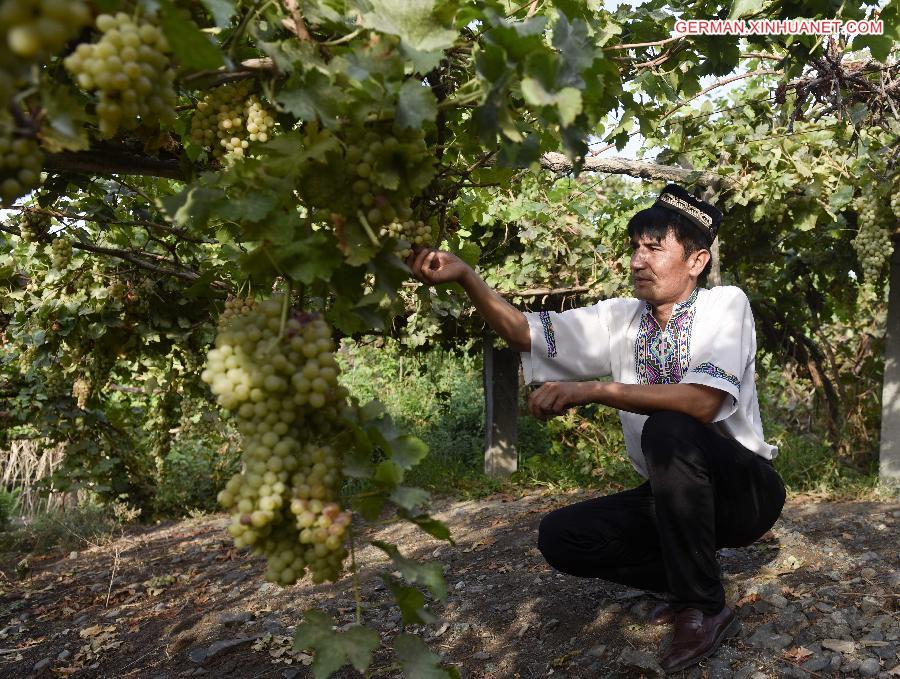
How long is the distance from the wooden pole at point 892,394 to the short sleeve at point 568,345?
3.36m

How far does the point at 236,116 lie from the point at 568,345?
164 cm

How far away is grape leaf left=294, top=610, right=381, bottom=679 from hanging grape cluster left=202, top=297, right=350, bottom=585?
96mm

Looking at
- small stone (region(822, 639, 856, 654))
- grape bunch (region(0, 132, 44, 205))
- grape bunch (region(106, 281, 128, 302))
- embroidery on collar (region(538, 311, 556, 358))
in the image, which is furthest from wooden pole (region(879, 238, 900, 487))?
grape bunch (region(0, 132, 44, 205))

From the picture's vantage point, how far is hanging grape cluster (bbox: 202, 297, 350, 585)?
1.18 metres

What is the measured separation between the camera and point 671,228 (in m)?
2.71

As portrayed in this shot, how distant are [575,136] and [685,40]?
143 cm

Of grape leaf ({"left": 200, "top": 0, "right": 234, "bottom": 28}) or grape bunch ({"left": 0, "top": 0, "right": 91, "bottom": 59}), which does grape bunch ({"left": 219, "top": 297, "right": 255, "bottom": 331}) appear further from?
grape bunch ({"left": 0, "top": 0, "right": 91, "bottom": 59})

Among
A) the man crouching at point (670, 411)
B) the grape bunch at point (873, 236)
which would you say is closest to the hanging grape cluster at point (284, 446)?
the man crouching at point (670, 411)

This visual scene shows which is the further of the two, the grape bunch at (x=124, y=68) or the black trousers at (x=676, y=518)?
the black trousers at (x=676, y=518)

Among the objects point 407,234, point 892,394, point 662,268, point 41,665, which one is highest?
point 407,234

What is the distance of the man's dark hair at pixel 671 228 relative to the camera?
2.71 m

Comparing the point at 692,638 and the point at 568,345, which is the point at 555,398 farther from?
the point at 692,638

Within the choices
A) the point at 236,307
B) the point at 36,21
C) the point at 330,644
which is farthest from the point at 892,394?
the point at 36,21

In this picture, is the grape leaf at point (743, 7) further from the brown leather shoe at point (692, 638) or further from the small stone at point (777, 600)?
the small stone at point (777, 600)
